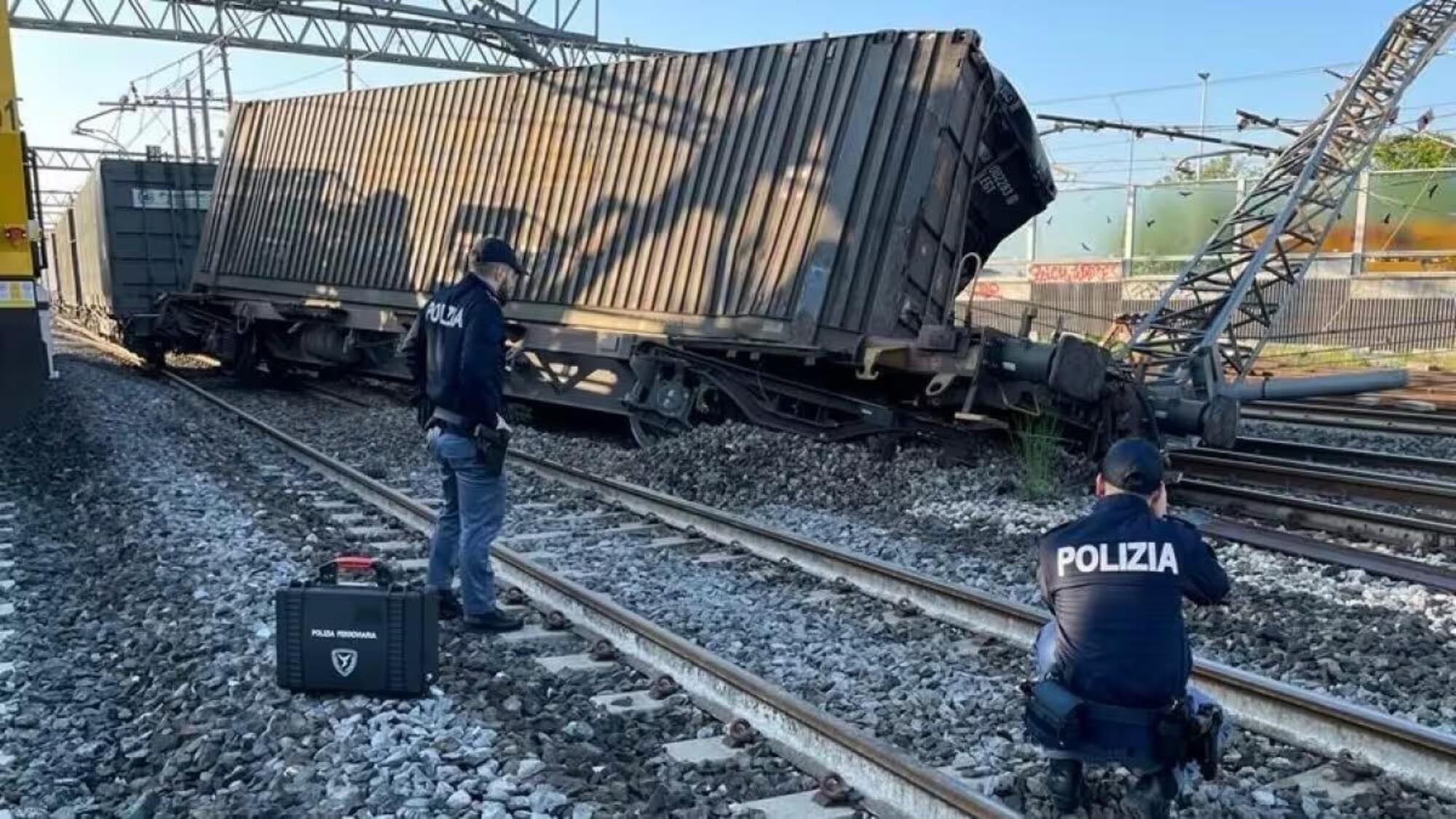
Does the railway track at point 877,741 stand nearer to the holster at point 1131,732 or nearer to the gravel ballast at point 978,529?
the holster at point 1131,732

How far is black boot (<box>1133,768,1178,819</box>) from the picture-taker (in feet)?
11.0

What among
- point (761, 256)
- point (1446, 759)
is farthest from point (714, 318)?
point (1446, 759)

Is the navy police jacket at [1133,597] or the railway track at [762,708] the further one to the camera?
the railway track at [762,708]

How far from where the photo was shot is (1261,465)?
10.3 meters

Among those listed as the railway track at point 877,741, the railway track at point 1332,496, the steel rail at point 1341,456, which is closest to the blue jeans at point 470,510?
the railway track at point 877,741

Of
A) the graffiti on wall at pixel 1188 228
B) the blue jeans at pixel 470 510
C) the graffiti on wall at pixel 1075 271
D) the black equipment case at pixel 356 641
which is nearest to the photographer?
the black equipment case at pixel 356 641

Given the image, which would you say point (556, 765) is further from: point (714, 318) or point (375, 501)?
point (714, 318)

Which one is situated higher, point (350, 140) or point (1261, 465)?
point (350, 140)

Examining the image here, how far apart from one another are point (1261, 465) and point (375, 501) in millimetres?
7685

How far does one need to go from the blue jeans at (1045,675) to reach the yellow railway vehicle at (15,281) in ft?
24.3

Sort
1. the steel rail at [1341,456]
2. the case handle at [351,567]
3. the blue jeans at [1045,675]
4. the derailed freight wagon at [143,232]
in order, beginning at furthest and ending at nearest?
the derailed freight wagon at [143,232], the steel rail at [1341,456], the case handle at [351,567], the blue jeans at [1045,675]

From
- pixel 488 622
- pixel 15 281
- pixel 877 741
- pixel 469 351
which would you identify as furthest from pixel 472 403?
pixel 15 281

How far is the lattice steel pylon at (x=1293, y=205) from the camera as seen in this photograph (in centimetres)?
1512

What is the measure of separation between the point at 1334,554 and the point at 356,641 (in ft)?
19.1
